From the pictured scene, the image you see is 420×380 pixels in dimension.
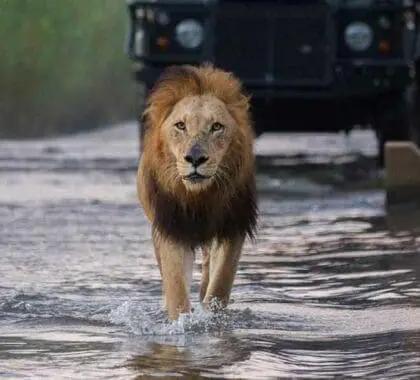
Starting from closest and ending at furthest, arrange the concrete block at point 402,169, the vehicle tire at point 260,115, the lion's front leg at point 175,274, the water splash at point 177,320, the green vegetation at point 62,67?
the water splash at point 177,320 < the lion's front leg at point 175,274 < the concrete block at point 402,169 < the vehicle tire at point 260,115 < the green vegetation at point 62,67

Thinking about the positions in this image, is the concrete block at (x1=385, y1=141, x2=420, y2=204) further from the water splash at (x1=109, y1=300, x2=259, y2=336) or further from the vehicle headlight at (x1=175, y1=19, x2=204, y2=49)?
the water splash at (x1=109, y1=300, x2=259, y2=336)

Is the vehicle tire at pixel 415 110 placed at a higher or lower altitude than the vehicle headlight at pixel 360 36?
lower

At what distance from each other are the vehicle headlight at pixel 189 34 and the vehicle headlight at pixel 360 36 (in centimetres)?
133

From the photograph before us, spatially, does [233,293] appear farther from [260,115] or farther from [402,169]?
[260,115]

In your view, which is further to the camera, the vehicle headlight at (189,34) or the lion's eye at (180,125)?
the vehicle headlight at (189,34)

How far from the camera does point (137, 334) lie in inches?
297

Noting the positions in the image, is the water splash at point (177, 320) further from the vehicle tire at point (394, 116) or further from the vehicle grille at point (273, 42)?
the vehicle tire at point (394, 116)

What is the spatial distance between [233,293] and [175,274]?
4.06ft

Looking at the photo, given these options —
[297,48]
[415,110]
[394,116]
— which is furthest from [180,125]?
[415,110]

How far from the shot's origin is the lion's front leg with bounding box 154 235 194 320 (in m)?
7.72

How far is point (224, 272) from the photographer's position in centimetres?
795

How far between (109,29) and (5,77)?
5.57 meters

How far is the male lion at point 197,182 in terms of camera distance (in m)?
7.64

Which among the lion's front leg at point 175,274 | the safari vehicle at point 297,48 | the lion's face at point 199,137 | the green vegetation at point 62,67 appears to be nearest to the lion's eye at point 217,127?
the lion's face at point 199,137
